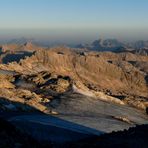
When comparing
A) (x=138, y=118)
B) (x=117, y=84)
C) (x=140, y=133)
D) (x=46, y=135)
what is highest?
(x=140, y=133)

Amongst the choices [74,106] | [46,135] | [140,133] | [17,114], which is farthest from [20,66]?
[140,133]

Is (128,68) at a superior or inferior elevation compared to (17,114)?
inferior

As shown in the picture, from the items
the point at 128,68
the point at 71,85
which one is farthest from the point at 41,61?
the point at 71,85

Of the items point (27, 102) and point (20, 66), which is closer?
point (27, 102)

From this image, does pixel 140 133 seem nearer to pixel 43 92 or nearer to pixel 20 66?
pixel 43 92

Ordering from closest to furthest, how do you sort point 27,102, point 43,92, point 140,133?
point 140,133
point 27,102
point 43,92

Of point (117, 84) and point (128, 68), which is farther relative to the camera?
point (128, 68)

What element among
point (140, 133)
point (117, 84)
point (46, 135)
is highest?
point (140, 133)

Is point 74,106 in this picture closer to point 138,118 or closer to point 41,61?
point 138,118

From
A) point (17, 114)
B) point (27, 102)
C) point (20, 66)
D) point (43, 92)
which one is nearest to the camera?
point (17, 114)
